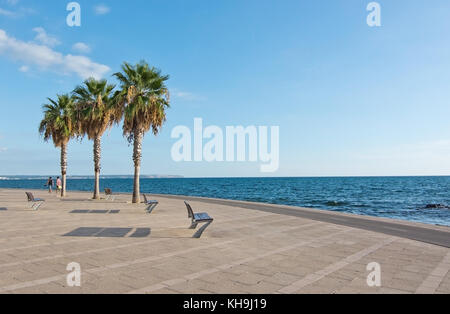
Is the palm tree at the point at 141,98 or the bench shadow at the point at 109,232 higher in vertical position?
the palm tree at the point at 141,98

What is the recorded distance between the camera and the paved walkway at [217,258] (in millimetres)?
5184

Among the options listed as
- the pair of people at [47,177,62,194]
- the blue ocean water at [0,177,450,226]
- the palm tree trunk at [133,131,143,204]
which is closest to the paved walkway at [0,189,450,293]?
the palm tree trunk at [133,131,143,204]

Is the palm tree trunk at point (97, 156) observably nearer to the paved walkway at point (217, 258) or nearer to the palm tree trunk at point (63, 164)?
the palm tree trunk at point (63, 164)

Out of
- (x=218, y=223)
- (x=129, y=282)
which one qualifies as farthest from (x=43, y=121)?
(x=129, y=282)

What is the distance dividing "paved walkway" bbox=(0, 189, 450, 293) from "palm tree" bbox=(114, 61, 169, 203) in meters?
8.42

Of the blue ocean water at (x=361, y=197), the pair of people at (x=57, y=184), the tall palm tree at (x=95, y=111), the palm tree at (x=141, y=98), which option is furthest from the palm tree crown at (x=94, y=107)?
the blue ocean water at (x=361, y=197)

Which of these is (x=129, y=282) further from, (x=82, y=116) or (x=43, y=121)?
(x=43, y=121)

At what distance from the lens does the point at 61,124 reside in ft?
84.5

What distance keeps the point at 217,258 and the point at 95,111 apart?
1856cm

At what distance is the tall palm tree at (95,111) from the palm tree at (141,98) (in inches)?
146

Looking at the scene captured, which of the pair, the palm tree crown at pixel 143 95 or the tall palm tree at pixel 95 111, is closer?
the palm tree crown at pixel 143 95

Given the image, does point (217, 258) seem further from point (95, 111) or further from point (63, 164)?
point (63, 164)

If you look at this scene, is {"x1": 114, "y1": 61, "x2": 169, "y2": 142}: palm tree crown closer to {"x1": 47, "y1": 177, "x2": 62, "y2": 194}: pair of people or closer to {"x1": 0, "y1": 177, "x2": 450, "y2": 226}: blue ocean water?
{"x1": 47, "y1": 177, "x2": 62, "y2": 194}: pair of people

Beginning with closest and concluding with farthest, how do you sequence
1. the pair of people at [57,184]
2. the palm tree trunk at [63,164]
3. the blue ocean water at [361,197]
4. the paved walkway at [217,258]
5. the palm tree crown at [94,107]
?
the paved walkway at [217,258] < the palm tree crown at [94,107] < the palm tree trunk at [63,164] < the blue ocean water at [361,197] < the pair of people at [57,184]
